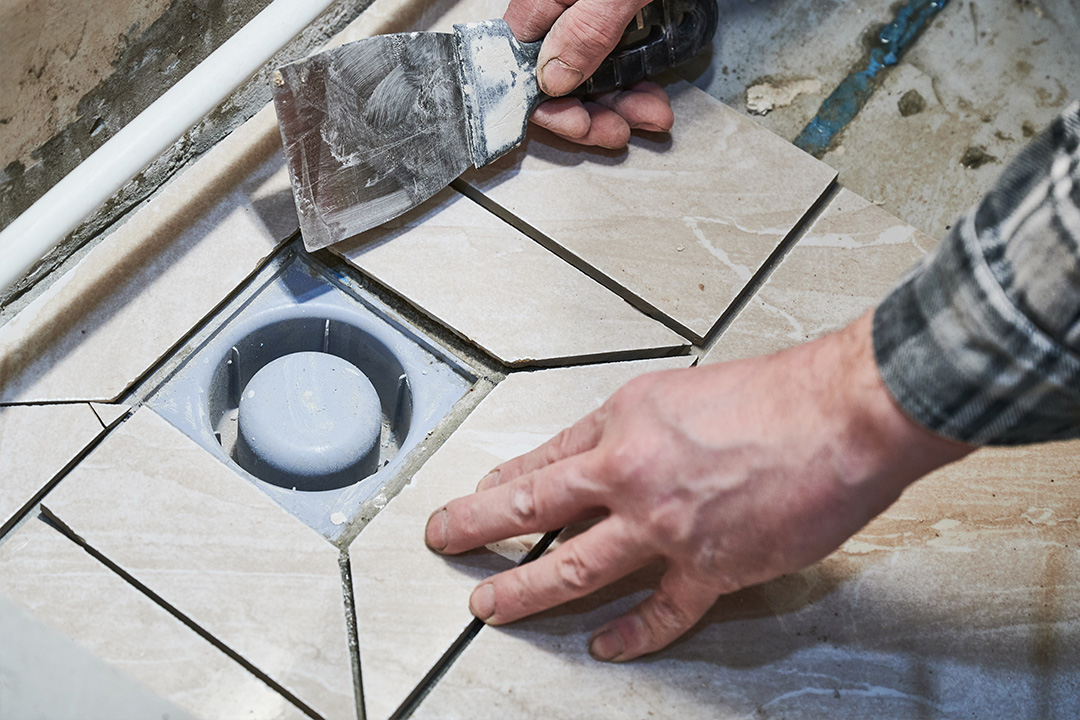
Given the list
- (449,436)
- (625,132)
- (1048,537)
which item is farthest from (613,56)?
(1048,537)

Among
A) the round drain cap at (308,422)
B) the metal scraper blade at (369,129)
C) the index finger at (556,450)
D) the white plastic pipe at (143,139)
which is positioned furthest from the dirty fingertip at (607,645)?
the white plastic pipe at (143,139)

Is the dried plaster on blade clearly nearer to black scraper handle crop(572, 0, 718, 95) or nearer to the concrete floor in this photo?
black scraper handle crop(572, 0, 718, 95)

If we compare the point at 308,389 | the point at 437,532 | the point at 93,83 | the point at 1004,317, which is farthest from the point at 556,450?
the point at 93,83

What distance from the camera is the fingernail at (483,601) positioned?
1.09 meters

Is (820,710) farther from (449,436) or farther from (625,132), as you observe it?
(625,132)

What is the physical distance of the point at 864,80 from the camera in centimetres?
188

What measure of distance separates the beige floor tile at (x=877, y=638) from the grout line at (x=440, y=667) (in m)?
0.01

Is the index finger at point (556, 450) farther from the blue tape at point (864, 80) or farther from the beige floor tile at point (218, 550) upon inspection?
the blue tape at point (864, 80)

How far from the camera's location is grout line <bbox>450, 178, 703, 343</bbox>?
4.41 feet

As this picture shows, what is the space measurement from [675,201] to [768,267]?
0.19 metres

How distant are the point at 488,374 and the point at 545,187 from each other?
33cm

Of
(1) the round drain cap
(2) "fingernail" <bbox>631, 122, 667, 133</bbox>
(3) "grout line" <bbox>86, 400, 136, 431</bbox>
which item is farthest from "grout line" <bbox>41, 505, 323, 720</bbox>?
(2) "fingernail" <bbox>631, 122, 667, 133</bbox>

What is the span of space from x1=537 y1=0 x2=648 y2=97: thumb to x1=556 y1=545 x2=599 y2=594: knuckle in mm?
731

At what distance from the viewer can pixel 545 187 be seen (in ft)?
4.62
